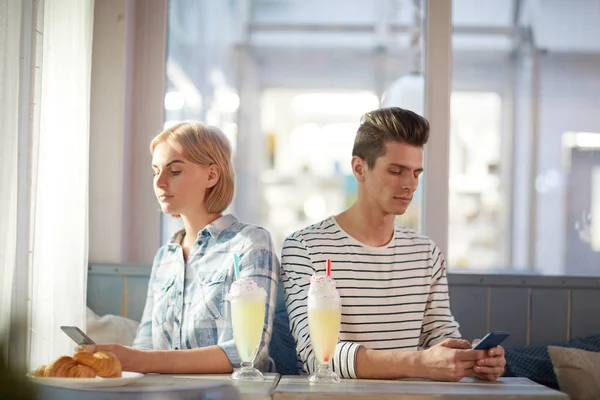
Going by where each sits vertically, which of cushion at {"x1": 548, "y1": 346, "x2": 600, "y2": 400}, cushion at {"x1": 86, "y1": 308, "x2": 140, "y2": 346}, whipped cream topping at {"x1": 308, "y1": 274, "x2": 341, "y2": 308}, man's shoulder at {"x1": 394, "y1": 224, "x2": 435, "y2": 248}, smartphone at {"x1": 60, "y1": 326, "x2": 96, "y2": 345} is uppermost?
man's shoulder at {"x1": 394, "y1": 224, "x2": 435, "y2": 248}

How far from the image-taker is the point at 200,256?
2.06 metres

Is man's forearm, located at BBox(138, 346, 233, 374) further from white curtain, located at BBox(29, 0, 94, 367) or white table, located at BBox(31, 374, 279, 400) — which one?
white table, located at BBox(31, 374, 279, 400)

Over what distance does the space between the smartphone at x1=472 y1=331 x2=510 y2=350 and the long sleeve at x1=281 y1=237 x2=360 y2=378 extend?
0.28 m

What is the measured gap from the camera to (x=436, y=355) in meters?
1.63

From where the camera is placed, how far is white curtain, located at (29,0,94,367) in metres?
2.05

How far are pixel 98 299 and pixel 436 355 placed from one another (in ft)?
4.53

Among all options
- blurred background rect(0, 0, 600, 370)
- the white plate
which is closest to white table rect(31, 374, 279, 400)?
the white plate

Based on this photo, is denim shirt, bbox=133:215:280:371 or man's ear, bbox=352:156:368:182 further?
man's ear, bbox=352:156:368:182

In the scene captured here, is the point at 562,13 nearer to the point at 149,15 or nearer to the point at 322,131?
the point at 322,131

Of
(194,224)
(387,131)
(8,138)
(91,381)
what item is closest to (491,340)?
(387,131)

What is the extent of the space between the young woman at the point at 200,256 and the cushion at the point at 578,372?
3.27 feet

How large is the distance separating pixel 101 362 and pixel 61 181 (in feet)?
2.92

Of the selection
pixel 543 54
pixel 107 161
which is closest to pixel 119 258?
pixel 107 161

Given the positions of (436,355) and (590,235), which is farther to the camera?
(590,235)
